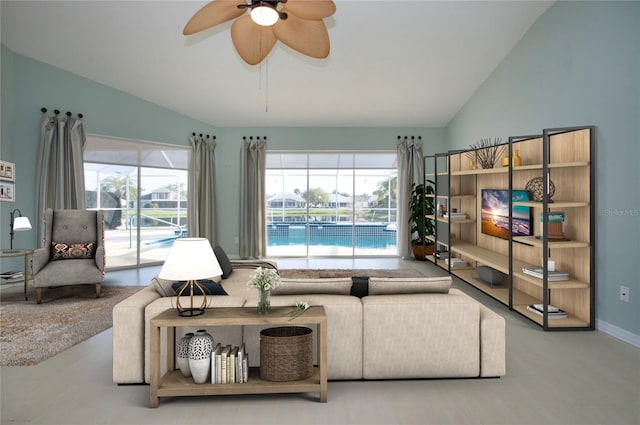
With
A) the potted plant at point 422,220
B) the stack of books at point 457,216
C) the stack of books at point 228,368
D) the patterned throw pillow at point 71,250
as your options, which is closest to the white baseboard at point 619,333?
the stack of books at point 457,216

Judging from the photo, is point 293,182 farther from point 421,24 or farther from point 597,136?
point 597,136

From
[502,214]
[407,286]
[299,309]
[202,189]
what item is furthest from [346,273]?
[299,309]

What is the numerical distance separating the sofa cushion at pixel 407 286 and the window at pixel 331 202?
6010mm

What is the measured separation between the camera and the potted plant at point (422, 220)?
27.6 ft

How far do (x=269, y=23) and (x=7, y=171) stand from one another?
467 centimetres

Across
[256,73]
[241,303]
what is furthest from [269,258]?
[241,303]

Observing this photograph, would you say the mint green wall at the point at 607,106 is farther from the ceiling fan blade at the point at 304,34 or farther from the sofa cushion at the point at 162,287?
the sofa cushion at the point at 162,287

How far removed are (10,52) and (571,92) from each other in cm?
676

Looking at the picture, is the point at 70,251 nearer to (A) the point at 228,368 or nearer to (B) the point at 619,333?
(A) the point at 228,368

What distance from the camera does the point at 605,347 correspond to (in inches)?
145

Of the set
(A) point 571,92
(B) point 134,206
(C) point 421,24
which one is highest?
(C) point 421,24

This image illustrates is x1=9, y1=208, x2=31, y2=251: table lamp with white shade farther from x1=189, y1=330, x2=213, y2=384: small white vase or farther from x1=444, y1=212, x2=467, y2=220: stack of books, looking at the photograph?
x1=444, y1=212, x2=467, y2=220: stack of books

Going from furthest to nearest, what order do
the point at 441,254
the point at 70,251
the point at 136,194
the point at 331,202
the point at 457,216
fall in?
1. the point at 331,202
2. the point at 136,194
3. the point at 441,254
4. the point at 457,216
5. the point at 70,251

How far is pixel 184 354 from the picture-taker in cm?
275
